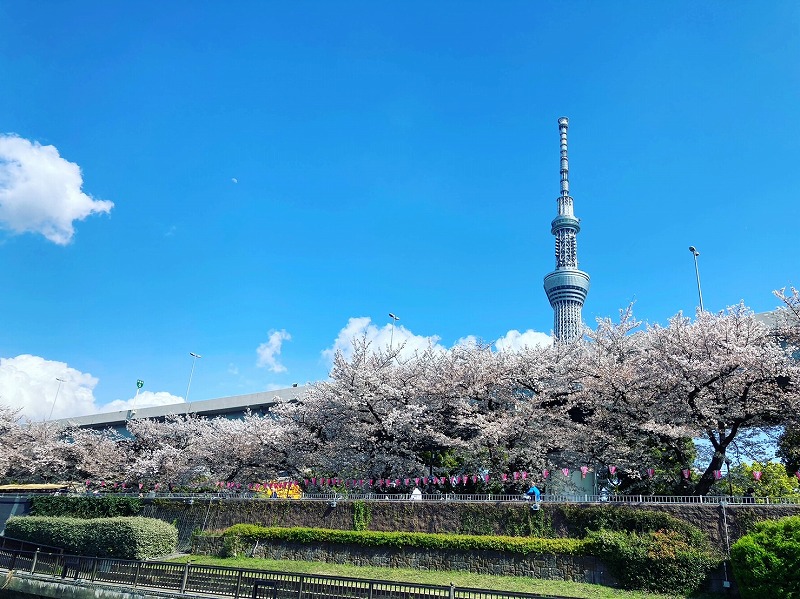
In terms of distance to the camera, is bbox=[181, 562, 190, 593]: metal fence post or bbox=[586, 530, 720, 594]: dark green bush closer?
bbox=[586, 530, 720, 594]: dark green bush

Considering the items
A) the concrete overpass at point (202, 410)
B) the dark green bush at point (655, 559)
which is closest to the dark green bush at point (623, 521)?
the dark green bush at point (655, 559)

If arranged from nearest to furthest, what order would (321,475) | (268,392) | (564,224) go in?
1. (321,475)
2. (268,392)
3. (564,224)

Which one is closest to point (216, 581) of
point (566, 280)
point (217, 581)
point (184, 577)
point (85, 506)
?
point (217, 581)

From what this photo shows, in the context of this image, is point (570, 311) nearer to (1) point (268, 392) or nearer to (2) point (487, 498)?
(1) point (268, 392)

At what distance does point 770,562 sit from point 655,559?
348 centimetres

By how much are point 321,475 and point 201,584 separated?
15.4 m

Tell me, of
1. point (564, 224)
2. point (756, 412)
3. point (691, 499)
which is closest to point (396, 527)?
point (691, 499)

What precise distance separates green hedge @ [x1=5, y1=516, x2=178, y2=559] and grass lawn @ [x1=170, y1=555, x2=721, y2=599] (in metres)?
1.50

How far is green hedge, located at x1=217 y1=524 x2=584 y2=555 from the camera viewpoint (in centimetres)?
1923

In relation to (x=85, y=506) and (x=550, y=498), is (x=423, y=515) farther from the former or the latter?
(x=85, y=506)

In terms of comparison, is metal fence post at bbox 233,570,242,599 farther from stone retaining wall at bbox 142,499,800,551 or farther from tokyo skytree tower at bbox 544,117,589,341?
tokyo skytree tower at bbox 544,117,589,341

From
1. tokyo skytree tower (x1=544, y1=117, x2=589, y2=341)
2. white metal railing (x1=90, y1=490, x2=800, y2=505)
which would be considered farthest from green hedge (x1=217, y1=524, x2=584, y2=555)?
tokyo skytree tower (x1=544, y1=117, x2=589, y2=341)

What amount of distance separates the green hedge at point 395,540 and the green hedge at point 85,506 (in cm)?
866

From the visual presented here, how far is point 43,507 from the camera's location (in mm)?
33156
